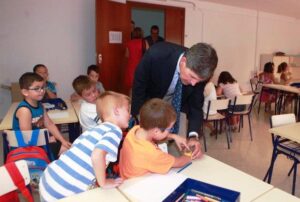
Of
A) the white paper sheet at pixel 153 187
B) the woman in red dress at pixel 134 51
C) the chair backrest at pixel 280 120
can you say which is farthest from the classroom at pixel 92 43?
the chair backrest at pixel 280 120

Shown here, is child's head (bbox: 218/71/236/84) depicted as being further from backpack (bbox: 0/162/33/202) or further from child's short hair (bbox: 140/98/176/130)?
backpack (bbox: 0/162/33/202)

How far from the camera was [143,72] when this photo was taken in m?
1.81

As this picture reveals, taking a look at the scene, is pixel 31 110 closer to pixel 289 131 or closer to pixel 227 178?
pixel 227 178

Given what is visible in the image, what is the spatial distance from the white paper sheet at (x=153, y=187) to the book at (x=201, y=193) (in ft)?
0.31

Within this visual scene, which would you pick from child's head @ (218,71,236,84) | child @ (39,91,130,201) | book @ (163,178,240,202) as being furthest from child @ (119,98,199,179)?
child's head @ (218,71,236,84)

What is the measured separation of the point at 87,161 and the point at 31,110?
110 cm

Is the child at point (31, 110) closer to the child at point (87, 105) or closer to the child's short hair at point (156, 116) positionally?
the child at point (87, 105)

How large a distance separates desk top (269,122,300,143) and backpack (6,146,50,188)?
1.85m

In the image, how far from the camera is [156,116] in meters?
1.30

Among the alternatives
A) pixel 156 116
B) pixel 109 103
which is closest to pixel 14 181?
pixel 109 103

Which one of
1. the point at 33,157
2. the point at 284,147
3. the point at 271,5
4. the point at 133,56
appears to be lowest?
the point at 284,147

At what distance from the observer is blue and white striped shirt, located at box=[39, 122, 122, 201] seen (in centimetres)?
121

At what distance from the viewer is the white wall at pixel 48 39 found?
414 centimetres

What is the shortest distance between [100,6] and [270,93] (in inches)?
154
